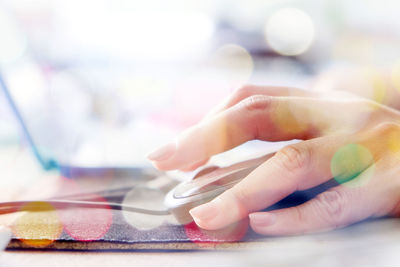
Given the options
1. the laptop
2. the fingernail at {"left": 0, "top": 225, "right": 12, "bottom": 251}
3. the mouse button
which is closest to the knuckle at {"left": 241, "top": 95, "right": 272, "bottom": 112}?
the mouse button

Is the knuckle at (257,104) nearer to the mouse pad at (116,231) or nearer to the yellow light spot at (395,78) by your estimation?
the mouse pad at (116,231)

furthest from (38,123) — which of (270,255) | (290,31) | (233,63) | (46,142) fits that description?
(290,31)

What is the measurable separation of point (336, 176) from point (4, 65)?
0.57m

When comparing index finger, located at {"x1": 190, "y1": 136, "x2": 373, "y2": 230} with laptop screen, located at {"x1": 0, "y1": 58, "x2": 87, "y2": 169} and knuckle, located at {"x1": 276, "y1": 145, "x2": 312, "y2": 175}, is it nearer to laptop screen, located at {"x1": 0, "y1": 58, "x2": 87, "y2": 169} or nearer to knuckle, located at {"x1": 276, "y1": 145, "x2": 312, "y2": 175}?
knuckle, located at {"x1": 276, "y1": 145, "x2": 312, "y2": 175}

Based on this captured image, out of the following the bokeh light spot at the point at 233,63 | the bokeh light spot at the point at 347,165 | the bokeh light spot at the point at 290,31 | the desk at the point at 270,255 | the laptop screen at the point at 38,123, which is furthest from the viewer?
the bokeh light spot at the point at 290,31

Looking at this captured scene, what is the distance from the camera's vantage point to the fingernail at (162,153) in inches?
21.1

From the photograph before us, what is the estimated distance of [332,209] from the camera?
0.41 metres

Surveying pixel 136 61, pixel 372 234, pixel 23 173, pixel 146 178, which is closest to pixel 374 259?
pixel 372 234

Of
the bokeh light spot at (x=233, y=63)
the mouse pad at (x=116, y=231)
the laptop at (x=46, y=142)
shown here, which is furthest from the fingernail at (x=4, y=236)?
the bokeh light spot at (x=233, y=63)

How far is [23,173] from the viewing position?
2.27 ft

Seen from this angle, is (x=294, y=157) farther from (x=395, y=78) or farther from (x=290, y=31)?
(x=290, y=31)

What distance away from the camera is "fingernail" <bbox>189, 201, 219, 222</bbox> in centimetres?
40

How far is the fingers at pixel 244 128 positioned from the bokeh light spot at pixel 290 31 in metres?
1.87

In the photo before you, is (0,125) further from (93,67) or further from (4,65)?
(93,67)
